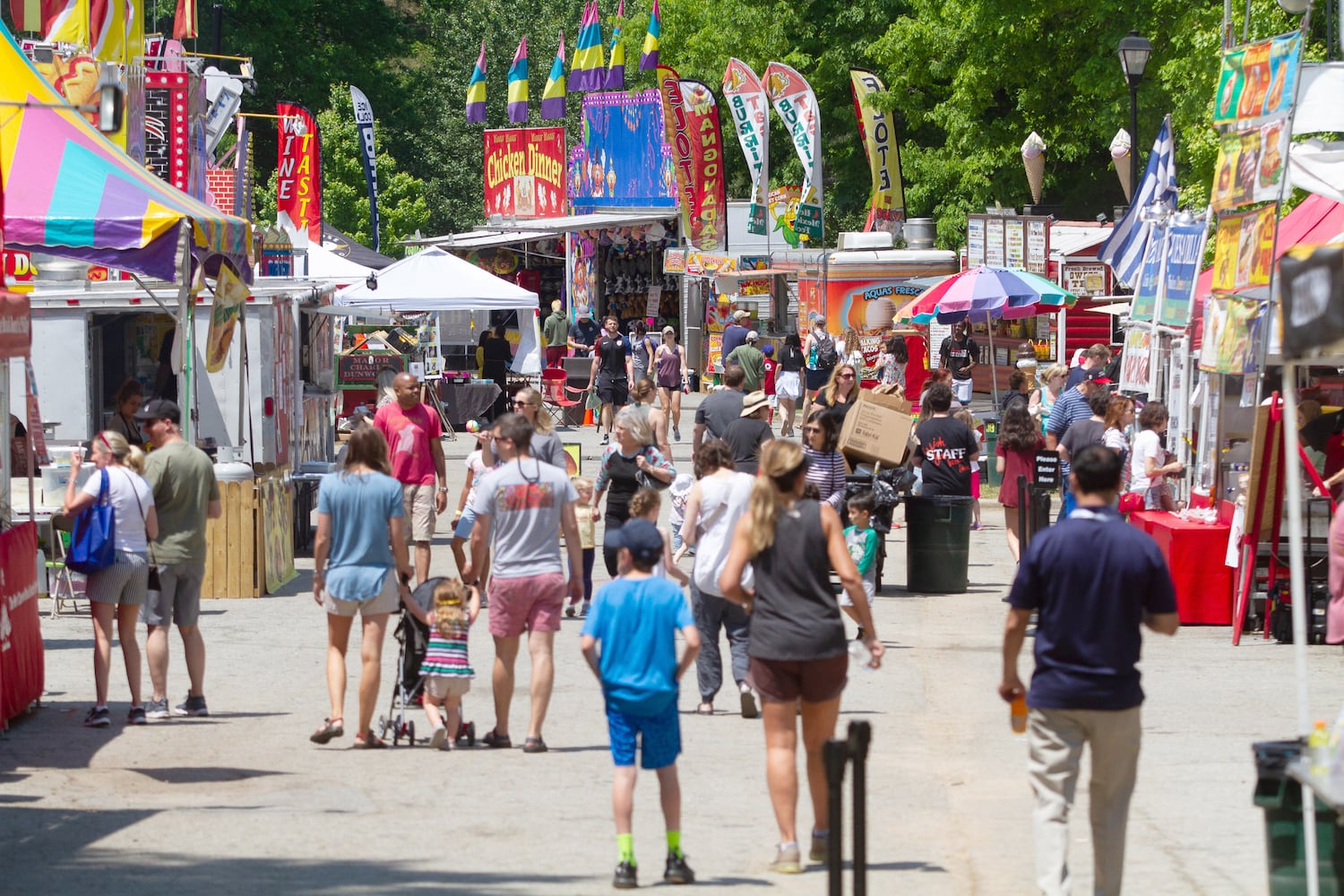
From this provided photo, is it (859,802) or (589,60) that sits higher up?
(589,60)

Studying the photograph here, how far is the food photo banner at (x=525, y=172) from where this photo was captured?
47.4 metres

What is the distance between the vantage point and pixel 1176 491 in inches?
643

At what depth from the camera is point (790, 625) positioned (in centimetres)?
719

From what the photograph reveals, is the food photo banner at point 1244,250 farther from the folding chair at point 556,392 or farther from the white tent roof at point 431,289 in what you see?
the folding chair at point 556,392

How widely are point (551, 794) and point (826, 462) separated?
5.49 meters

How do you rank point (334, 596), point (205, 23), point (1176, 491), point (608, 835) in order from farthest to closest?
point (205, 23), point (1176, 491), point (334, 596), point (608, 835)

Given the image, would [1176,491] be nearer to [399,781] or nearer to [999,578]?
[999,578]

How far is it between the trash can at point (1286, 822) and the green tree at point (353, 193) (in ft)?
154

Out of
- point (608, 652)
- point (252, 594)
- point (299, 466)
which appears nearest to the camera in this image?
point (608, 652)

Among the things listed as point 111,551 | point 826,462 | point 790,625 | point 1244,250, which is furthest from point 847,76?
point 790,625

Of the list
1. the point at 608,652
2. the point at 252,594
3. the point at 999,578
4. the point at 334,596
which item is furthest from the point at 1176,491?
the point at 608,652

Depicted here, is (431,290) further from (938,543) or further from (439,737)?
(439,737)

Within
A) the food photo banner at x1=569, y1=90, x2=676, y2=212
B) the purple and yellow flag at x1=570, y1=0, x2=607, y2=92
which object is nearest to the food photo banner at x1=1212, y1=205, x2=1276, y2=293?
the food photo banner at x1=569, y1=90, x2=676, y2=212

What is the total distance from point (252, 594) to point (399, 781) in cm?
636
